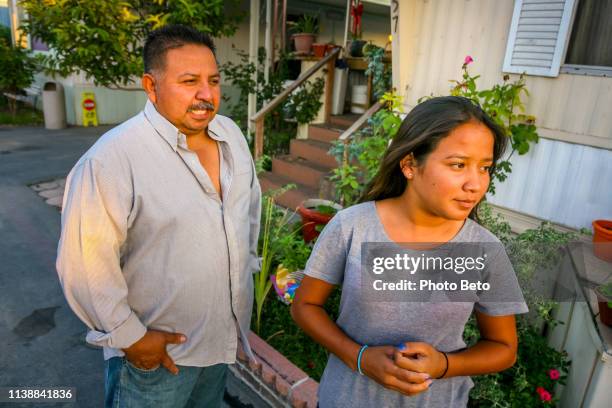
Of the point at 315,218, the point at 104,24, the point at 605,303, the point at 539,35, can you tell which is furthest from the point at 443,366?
the point at 104,24

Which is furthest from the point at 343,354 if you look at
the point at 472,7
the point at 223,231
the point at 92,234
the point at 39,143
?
the point at 39,143

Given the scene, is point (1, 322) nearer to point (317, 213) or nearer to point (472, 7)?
point (317, 213)

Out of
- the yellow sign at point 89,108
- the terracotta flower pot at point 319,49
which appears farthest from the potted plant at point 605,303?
the yellow sign at point 89,108

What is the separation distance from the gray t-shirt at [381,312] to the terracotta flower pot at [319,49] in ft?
21.6

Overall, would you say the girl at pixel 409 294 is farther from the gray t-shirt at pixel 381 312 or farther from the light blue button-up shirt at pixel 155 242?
the light blue button-up shirt at pixel 155 242

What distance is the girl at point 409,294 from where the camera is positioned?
1.16 metres

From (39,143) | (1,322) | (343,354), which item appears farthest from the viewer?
(39,143)

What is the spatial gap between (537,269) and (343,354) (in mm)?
1979

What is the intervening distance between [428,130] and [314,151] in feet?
17.0

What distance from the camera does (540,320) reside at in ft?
8.81

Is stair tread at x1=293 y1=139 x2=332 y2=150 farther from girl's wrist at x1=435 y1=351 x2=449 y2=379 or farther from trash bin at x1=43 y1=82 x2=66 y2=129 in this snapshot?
trash bin at x1=43 y1=82 x2=66 y2=129

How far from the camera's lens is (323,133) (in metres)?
6.66

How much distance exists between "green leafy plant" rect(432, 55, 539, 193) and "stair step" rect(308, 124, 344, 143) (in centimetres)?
305

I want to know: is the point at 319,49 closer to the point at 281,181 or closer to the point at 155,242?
the point at 281,181
